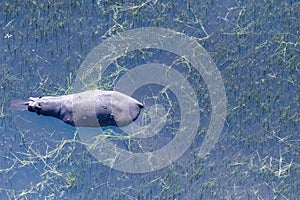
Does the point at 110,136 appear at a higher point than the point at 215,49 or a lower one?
lower

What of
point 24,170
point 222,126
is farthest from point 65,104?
point 222,126

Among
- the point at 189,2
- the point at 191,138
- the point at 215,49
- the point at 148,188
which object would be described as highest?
the point at 189,2

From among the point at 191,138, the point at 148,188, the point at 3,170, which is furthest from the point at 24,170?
the point at 191,138

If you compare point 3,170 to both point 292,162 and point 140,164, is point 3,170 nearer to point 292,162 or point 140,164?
point 140,164

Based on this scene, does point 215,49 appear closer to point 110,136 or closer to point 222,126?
point 222,126
